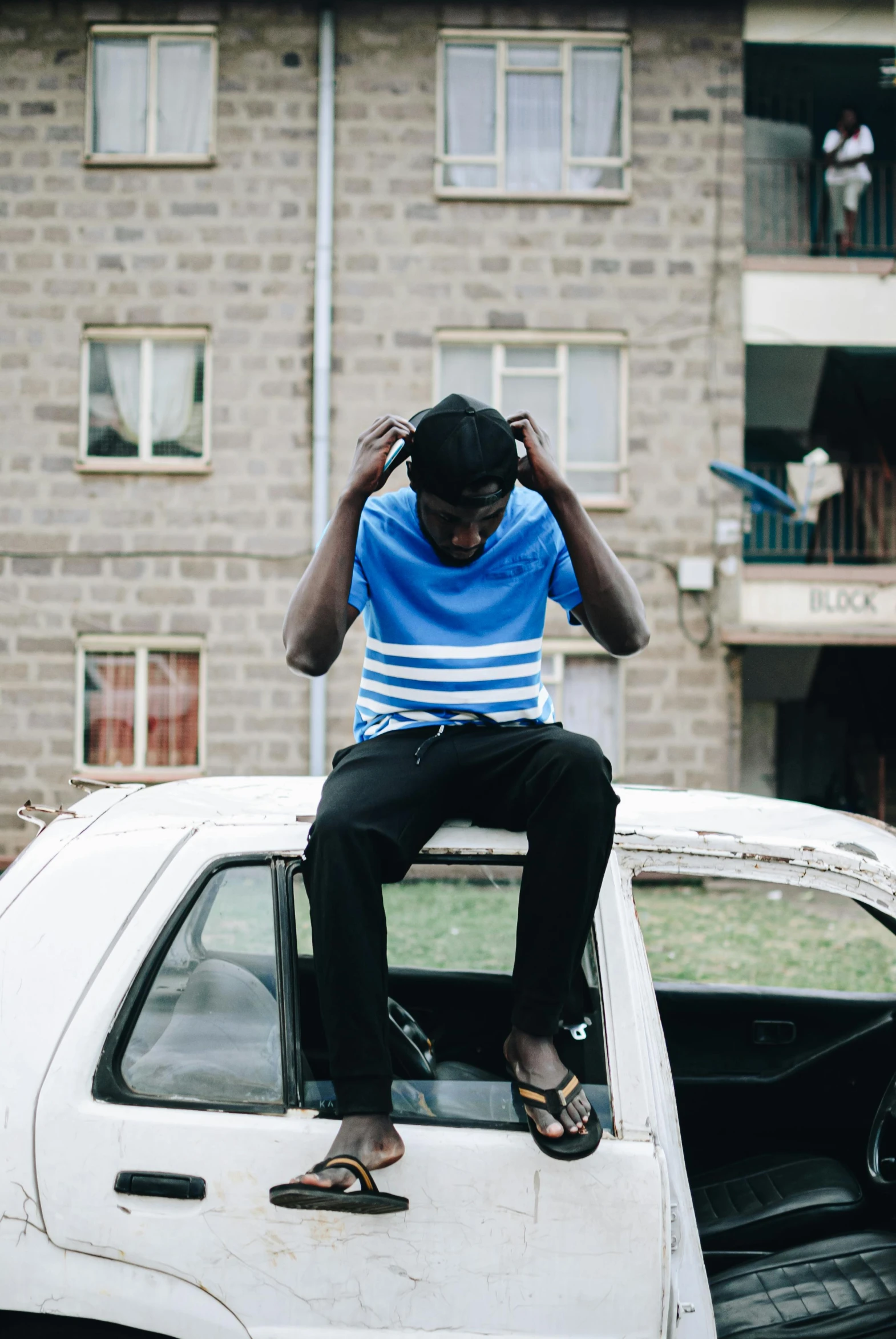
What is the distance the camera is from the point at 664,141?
11.7 m

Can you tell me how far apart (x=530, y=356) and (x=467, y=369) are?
2.27 ft

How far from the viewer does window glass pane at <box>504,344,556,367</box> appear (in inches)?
468

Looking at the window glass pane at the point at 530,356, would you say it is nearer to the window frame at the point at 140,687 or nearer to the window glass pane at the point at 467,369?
the window glass pane at the point at 467,369

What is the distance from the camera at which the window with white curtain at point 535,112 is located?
38.7 feet

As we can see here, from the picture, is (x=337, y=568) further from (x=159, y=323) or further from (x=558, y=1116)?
(x=159, y=323)

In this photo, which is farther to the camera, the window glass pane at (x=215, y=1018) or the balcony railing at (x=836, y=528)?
the balcony railing at (x=836, y=528)

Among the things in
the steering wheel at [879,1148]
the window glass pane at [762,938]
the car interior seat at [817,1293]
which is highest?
the steering wheel at [879,1148]

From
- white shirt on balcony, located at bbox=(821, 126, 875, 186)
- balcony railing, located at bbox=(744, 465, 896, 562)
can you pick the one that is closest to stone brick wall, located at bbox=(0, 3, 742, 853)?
white shirt on balcony, located at bbox=(821, 126, 875, 186)

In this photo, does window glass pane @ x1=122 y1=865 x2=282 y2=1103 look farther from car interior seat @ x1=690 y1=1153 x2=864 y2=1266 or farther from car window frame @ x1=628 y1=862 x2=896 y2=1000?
car interior seat @ x1=690 y1=1153 x2=864 y2=1266

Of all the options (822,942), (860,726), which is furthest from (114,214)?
(860,726)

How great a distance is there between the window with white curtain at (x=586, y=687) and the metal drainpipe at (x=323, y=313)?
245cm

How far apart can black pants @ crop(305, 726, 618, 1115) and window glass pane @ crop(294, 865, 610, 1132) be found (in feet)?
0.39

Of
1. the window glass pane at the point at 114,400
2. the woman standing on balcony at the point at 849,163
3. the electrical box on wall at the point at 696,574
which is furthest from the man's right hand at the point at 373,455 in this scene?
the woman standing on balcony at the point at 849,163

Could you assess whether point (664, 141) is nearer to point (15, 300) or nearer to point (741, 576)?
point (741, 576)
